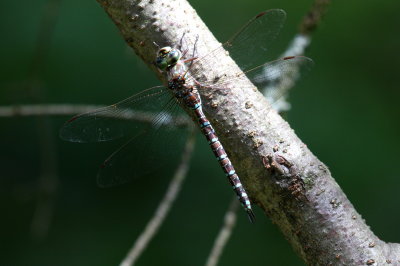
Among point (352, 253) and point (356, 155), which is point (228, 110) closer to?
point (352, 253)

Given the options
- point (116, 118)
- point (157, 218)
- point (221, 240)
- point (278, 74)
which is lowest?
point (221, 240)

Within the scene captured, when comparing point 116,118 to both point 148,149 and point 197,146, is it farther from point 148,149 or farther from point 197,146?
point 197,146

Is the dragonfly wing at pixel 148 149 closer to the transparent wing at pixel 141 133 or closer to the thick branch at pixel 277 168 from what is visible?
the transparent wing at pixel 141 133

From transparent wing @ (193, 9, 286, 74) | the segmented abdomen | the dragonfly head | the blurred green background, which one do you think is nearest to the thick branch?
the dragonfly head

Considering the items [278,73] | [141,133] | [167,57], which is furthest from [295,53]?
[167,57]

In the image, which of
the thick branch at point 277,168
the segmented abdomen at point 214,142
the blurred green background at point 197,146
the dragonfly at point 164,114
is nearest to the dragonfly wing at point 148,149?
the dragonfly at point 164,114

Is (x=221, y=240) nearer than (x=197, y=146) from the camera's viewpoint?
Yes
